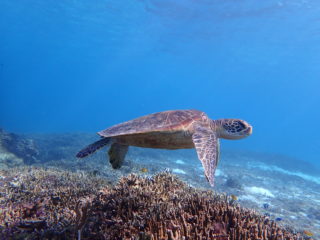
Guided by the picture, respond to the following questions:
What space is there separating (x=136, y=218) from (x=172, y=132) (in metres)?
2.28

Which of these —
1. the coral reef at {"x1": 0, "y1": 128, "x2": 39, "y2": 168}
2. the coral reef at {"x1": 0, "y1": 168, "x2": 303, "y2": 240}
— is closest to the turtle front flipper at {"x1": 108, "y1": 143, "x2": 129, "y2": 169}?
the coral reef at {"x1": 0, "y1": 168, "x2": 303, "y2": 240}

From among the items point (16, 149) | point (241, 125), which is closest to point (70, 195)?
point (241, 125)

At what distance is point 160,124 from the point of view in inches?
192

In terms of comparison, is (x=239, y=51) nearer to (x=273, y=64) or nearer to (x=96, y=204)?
(x=273, y=64)

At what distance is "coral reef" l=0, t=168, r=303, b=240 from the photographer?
2502 millimetres

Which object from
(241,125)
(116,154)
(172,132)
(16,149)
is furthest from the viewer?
(16,149)

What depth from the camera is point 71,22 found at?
38344 mm

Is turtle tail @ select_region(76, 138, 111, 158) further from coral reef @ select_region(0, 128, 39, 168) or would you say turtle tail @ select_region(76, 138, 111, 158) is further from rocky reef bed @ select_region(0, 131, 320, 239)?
coral reef @ select_region(0, 128, 39, 168)

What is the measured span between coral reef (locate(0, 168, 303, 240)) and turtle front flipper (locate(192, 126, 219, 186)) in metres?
0.47

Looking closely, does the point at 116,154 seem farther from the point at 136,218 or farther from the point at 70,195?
the point at 136,218

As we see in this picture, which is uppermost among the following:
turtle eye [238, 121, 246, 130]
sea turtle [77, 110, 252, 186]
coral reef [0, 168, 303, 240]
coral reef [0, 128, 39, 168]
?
turtle eye [238, 121, 246, 130]

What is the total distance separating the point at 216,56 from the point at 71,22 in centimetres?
2926

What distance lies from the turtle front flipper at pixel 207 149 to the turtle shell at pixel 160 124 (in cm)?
36

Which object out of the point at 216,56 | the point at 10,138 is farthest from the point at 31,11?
the point at 216,56
